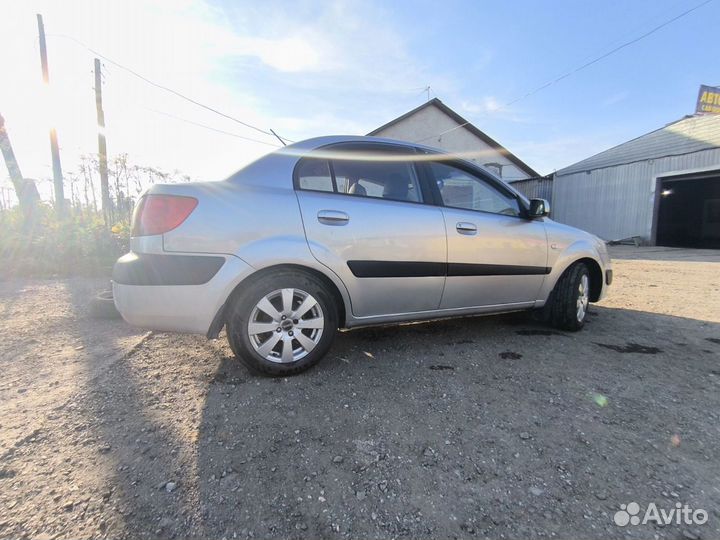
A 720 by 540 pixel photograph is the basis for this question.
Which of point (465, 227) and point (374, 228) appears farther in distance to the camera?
point (465, 227)

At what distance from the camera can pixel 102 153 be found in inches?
423

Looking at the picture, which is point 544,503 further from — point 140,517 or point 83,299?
point 83,299

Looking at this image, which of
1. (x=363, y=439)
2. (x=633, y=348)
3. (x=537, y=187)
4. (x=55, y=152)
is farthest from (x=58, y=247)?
(x=537, y=187)

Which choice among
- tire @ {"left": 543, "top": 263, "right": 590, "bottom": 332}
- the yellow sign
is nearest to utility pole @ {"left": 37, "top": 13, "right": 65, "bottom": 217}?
tire @ {"left": 543, "top": 263, "right": 590, "bottom": 332}

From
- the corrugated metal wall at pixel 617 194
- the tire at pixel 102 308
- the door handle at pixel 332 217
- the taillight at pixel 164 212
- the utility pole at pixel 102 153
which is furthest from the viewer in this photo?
the corrugated metal wall at pixel 617 194

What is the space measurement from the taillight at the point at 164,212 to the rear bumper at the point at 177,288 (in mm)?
167

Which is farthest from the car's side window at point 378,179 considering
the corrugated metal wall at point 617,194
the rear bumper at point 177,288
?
A: the corrugated metal wall at point 617,194

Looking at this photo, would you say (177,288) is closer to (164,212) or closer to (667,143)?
(164,212)

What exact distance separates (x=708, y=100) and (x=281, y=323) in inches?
1157

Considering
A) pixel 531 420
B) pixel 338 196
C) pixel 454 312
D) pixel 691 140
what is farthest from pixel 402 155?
pixel 691 140

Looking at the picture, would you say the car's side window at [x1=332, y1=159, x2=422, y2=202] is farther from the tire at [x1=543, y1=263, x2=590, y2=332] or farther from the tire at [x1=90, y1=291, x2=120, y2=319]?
the tire at [x1=90, y1=291, x2=120, y2=319]

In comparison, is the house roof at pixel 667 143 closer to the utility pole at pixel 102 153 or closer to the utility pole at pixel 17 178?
the utility pole at pixel 102 153

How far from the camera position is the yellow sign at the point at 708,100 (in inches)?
821

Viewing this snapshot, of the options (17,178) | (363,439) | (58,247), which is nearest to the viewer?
(363,439)
